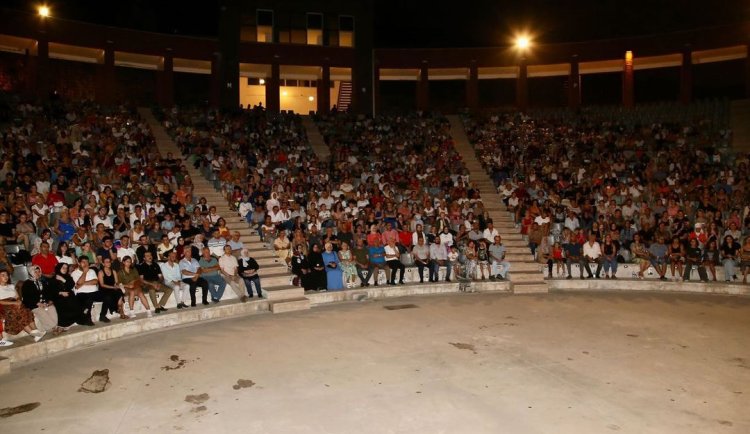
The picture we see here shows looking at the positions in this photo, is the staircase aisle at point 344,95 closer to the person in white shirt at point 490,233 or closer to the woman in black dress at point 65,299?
the person in white shirt at point 490,233

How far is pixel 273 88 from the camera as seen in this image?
2898 cm

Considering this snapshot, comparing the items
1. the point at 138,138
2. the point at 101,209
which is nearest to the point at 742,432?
the point at 101,209

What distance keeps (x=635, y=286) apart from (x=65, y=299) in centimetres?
1203

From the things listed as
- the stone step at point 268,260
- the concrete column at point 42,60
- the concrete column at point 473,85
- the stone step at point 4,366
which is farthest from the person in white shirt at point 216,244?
the concrete column at point 473,85

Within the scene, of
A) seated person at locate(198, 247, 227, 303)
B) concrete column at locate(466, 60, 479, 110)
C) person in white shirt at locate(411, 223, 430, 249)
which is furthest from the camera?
concrete column at locate(466, 60, 479, 110)

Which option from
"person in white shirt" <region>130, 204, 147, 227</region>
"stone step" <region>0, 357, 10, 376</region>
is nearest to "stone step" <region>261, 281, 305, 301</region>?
"person in white shirt" <region>130, 204, 147, 227</region>

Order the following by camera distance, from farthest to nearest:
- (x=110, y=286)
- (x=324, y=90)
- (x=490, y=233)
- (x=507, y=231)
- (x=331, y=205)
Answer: (x=324, y=90) → (x=507, y=231) → (x=331, y=205) → (x=490, y=233) → (x=110, y=286)

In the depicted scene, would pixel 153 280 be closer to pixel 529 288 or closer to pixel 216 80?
pixel 529 288

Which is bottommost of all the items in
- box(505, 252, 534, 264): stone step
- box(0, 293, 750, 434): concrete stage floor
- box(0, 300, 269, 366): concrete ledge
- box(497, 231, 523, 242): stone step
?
box(0, 293, 750, 434): concrete stage floor

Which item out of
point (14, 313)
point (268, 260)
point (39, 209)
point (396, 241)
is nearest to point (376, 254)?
point (396, 241)

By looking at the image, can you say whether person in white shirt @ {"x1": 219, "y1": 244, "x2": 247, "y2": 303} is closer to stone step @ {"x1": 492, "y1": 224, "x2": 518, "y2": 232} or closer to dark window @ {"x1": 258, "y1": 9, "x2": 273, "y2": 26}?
stone step @ {"x1": 492, "y1": 224, "x2": 518, "y2": 232}

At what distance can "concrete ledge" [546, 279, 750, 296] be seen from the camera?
13.3 m

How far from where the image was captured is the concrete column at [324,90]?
29.4 m

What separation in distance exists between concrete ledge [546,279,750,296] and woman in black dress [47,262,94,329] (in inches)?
394
